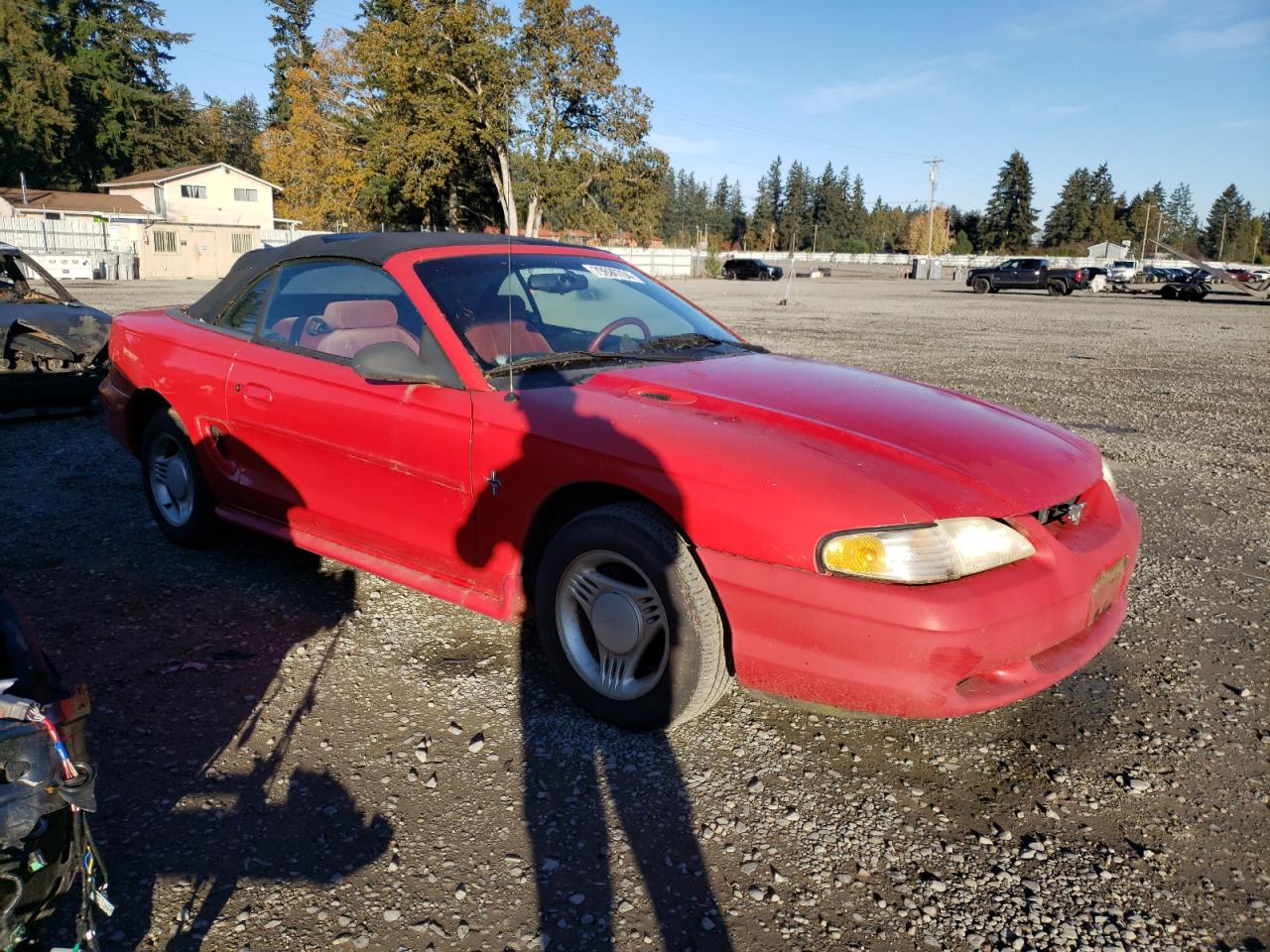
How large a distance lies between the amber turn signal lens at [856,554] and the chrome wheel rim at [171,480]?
3.28 meters

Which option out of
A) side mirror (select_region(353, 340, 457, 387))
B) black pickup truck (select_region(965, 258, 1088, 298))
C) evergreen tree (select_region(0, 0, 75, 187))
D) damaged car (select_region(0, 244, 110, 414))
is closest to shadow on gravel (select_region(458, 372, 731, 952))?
side mirror (select_region(353, 340, 457, 387))

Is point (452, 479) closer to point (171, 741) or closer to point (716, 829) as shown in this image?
point (171, 741)

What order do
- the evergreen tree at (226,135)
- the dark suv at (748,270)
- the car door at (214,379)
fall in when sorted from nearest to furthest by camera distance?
the car door at (214,379), the dark suv at (748,270), the evergreen tree at (226,135)

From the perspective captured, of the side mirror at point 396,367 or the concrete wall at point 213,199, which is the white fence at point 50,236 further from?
the side mirror at point 396,367

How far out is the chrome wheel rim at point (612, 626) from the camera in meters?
2.76

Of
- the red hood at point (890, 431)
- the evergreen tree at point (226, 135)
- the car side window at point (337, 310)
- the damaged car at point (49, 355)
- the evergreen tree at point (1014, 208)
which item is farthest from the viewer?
the evergreen tree at point (1014, 208)

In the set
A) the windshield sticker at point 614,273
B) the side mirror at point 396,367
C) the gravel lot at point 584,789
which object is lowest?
the gravel lot at point 584,789

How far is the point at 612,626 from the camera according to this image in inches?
111

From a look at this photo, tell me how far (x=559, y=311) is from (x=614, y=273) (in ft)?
1.66

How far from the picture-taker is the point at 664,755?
110 inches

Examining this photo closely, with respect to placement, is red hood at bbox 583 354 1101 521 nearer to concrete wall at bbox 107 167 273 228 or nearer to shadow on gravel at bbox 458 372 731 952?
shadow on gravel at bbox 458 372 731 952

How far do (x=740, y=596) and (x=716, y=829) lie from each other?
63 cm

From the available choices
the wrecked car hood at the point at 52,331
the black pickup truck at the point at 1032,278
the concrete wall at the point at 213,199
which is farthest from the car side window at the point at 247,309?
the concrete wall at the point at 213,199

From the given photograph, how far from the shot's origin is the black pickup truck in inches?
1542
